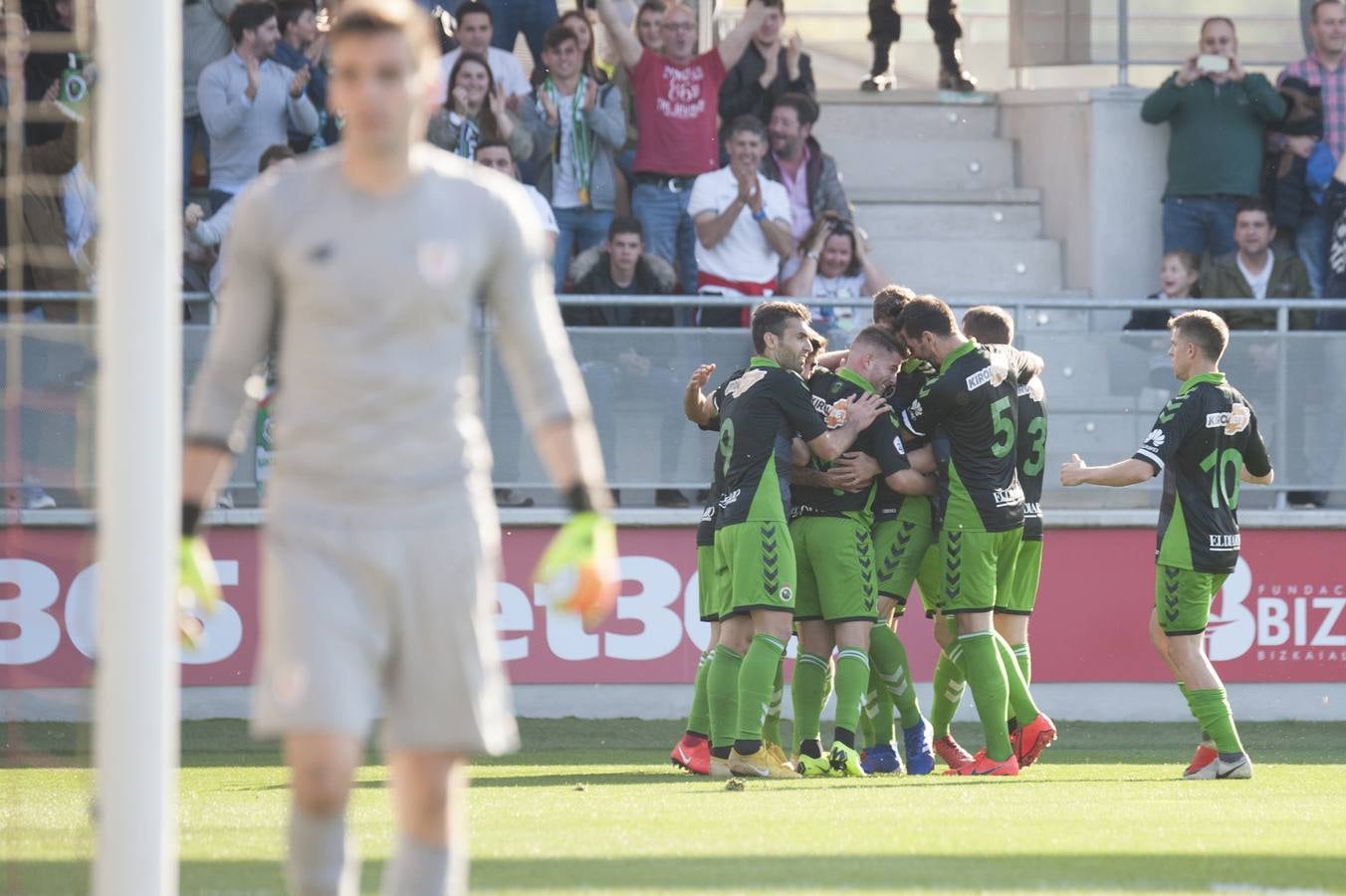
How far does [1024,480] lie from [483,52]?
5.57m

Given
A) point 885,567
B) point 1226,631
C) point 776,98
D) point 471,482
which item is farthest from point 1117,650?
point 471,482

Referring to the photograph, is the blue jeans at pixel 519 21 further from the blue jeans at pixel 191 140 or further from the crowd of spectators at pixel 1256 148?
the crowd of spectators at pixel 1256 148

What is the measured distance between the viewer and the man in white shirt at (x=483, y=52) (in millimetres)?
14617

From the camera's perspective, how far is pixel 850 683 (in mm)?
10227

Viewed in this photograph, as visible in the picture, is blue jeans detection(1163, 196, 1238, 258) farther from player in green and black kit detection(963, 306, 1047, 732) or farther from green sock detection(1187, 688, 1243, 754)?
green sock detection(1187, 688, 1243, 754)

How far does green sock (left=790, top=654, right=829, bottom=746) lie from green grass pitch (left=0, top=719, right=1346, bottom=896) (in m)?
0.52

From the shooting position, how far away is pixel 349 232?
4406 mm

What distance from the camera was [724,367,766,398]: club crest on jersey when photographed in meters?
10.2

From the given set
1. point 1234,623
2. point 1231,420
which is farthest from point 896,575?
point 1234,623

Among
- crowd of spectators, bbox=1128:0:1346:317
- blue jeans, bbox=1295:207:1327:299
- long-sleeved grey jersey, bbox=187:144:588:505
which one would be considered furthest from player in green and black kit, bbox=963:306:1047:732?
long-sleeved grey jersey, bbox=187:144:588:505

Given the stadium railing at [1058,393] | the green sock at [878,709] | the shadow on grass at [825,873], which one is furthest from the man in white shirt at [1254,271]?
the shadow on grass at [825,873]

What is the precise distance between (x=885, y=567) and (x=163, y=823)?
6.79 m

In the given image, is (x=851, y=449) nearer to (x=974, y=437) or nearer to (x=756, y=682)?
(x=974, y=437)

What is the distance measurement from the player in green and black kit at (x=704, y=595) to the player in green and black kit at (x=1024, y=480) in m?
1.43
